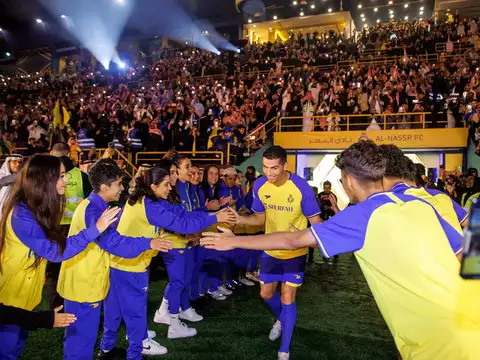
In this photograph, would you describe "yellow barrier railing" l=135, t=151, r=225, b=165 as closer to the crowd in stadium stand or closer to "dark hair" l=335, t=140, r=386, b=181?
the crowd in stadium stand

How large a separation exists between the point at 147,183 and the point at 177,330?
2.03 metres

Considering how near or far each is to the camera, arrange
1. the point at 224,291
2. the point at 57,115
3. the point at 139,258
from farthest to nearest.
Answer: the point at 57,115 → the point at 224,291 → the point at 139,258

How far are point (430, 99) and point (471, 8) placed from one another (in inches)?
782

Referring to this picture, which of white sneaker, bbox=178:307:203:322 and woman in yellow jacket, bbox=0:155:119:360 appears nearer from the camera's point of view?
woman in yellow jacket, bbox=0:155:119:360

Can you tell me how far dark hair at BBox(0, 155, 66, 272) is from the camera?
112 inches

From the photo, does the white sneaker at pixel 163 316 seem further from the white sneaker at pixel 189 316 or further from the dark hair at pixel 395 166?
the dark hair at pixel 395 166

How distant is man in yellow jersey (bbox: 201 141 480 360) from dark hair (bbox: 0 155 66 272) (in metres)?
1.94

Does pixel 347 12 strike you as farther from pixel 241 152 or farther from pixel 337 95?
pixel 241 152

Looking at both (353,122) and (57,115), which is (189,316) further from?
(57,115)

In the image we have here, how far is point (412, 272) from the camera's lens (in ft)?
6.57

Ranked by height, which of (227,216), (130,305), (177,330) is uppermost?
(227,216)

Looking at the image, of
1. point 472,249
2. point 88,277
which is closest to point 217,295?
point 88,277

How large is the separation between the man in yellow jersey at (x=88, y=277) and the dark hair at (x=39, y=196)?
58cm

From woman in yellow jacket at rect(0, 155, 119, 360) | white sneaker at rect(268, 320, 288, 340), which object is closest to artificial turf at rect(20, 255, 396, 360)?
white sneaker at rect(268, 320, 288, 340)
